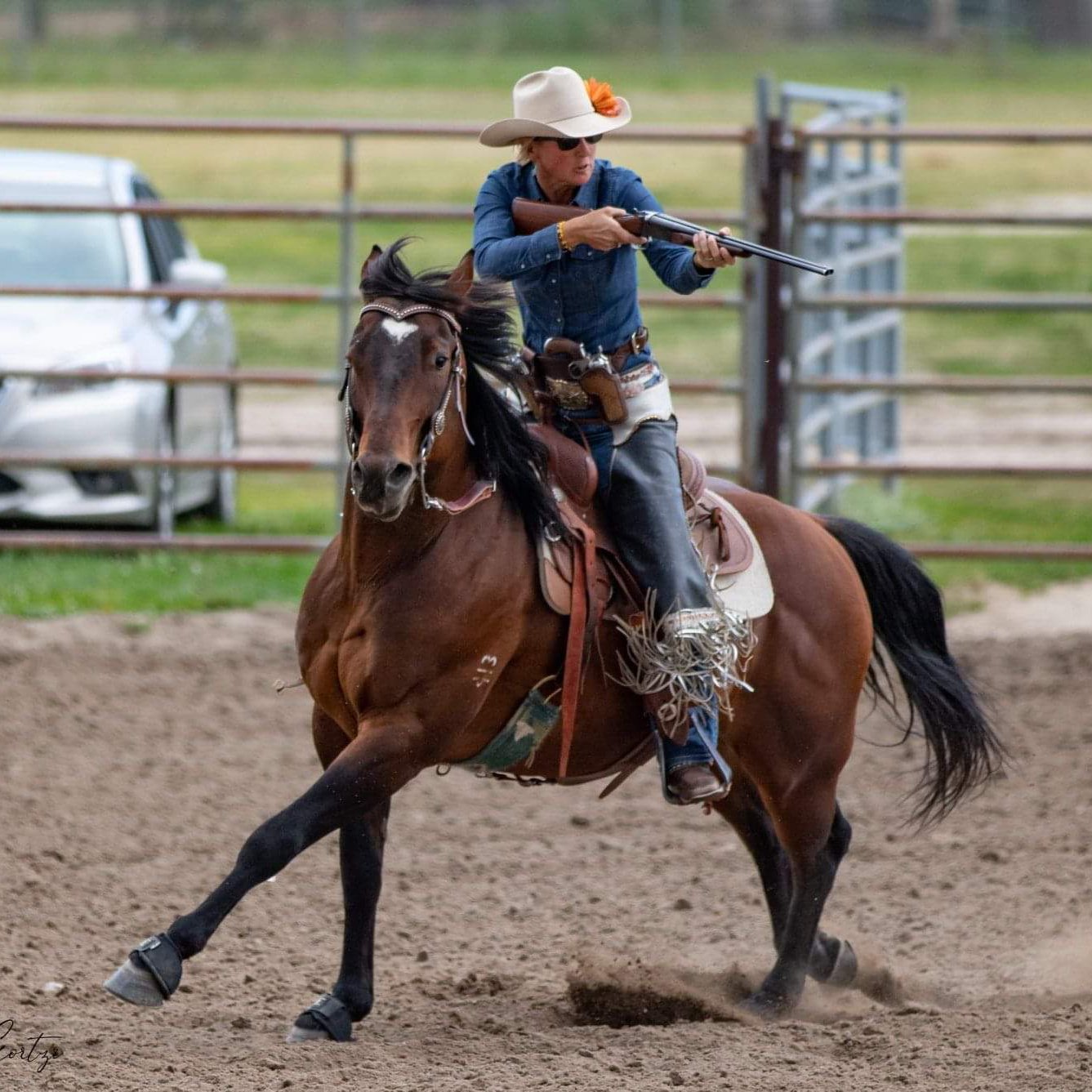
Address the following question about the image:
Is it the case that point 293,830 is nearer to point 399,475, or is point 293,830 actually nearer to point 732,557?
point 399,475

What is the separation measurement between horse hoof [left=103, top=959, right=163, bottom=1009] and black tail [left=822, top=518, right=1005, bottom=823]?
2.26 metres

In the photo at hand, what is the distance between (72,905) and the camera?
5234 mm

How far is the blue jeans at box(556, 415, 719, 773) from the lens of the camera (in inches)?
175

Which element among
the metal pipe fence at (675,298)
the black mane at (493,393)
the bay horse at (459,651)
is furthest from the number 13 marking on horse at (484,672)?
the metal pipe fence at (675,298)

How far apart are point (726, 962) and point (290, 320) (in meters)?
13.5

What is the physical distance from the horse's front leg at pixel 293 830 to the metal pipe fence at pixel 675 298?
14.7 ft

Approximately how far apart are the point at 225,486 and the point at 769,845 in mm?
5400

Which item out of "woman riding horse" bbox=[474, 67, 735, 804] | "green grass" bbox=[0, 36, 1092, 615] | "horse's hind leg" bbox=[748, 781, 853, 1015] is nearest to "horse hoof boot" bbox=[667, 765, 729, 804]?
"woman riding horse" bbox=[474, 67, 735, 804]

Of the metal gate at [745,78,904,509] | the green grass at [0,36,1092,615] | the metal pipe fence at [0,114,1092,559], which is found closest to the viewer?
the metal pipe fence at [0,114,1092,559]

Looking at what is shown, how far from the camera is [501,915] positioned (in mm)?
5332

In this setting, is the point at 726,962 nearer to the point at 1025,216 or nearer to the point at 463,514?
the point at 463,514

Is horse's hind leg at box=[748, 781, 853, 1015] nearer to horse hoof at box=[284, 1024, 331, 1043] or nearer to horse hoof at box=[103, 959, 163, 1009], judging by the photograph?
horse hoof at box=[284, 1024, 331, 1043]

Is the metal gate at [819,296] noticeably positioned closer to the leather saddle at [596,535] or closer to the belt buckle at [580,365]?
the leather saddle at [596,535]

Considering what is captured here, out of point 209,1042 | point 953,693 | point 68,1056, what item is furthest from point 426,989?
point 953,693
